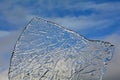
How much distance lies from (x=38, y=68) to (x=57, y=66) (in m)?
3.20

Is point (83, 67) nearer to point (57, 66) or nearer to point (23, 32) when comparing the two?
point (57, 66)

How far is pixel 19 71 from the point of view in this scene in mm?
101750

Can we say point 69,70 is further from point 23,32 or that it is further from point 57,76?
point 23,32

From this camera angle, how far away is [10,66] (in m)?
101

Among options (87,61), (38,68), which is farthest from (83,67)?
(38,68)

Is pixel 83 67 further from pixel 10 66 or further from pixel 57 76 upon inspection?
pixel 10 66

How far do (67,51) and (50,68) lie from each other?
13.1 ft

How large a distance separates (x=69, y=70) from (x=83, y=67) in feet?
8.79

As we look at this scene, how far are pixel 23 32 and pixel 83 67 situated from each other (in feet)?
36.6

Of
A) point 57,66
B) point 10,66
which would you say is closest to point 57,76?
point 57,66

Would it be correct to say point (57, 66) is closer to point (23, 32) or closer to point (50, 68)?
point (50, 68)

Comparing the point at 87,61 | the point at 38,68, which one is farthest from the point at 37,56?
the point at 87,61

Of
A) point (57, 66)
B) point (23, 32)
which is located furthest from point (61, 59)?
point (23, 32)

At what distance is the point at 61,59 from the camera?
339 feet
